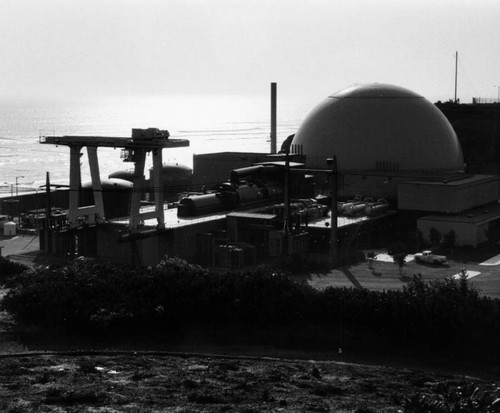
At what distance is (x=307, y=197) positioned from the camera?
123ft

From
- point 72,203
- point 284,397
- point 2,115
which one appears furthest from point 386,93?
point 2,115

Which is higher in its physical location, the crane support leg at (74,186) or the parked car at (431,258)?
the crane support leg at (74,186)

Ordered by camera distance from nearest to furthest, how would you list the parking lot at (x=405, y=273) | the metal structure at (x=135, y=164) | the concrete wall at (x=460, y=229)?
the parking lot at (x=405, y=273)
the metal structure at (x=135, y=164)
the concrete wall at (x=460, y=229)

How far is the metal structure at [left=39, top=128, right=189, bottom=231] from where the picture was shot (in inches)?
1238

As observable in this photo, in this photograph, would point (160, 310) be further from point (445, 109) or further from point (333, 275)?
point (445, 109)

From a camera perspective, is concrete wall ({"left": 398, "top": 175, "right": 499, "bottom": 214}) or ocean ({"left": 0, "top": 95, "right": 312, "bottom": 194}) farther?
ocean ({"left": 0, "top": 95, "right": 312, "bottom": 194})

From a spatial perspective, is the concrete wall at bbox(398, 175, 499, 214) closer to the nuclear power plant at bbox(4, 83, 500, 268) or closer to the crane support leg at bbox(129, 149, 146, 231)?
the nuclear power plant at bbox(4, 83, 500, 268)

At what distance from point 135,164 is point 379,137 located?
37.9 ft

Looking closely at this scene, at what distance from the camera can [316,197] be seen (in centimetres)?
3731

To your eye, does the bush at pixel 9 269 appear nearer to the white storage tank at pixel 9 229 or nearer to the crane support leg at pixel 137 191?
the crane support leg at pixel 137 191

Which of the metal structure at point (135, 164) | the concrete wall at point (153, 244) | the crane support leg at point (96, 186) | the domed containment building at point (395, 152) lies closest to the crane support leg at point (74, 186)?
the metal structure at point (135, 164)

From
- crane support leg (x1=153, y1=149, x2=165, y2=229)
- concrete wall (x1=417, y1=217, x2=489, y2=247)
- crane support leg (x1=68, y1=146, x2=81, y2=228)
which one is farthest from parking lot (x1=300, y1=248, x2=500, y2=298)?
crane support leg (x1=68, y1=146, x2=81, y2=228)

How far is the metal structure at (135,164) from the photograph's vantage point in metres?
31.5

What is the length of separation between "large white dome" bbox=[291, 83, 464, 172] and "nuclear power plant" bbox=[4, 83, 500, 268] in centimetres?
5
